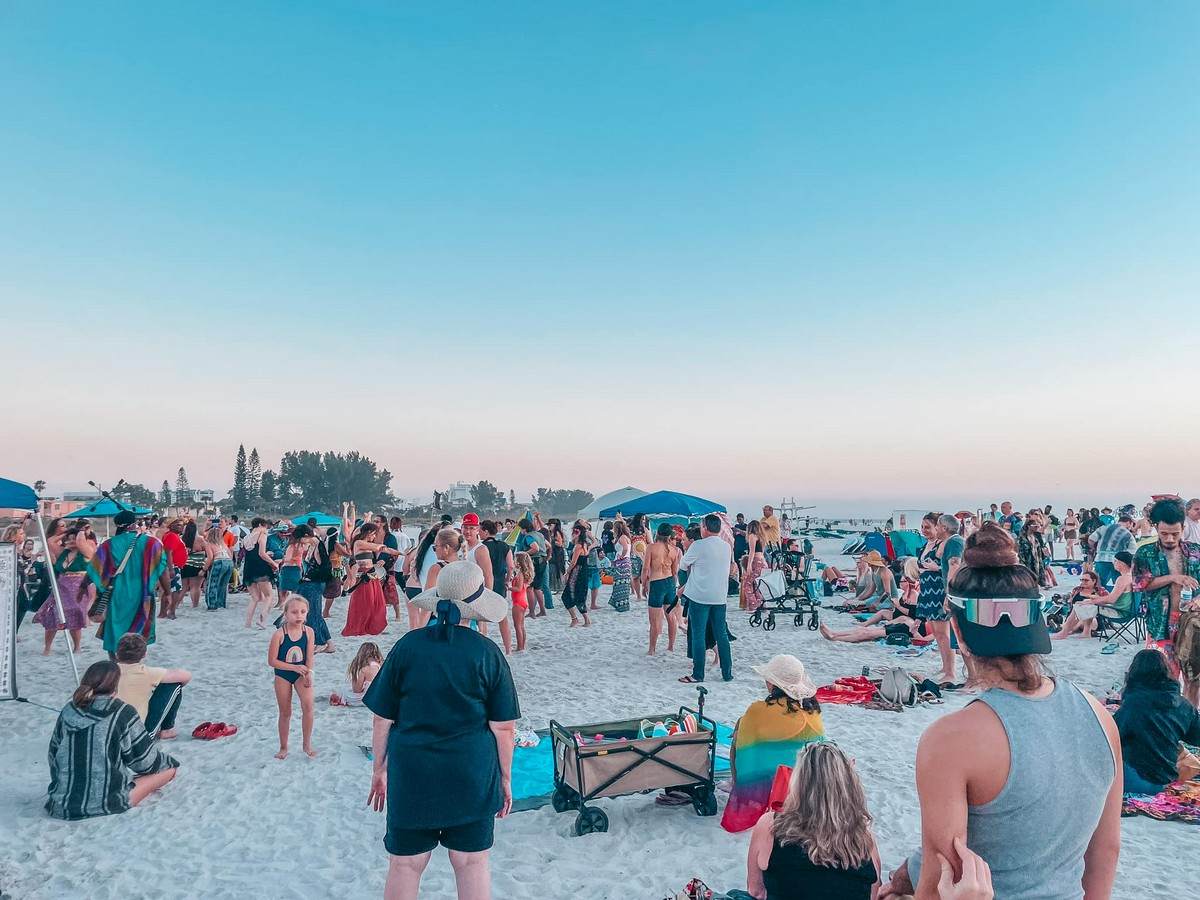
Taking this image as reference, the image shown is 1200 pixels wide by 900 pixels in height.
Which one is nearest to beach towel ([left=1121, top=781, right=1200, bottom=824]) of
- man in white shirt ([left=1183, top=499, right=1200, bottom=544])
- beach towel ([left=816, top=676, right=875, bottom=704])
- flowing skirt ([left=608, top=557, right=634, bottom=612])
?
beach towel ([left=816, top=676, right=875, bottom=704])

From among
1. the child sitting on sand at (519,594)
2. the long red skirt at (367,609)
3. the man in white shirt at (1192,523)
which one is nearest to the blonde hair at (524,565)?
the child sitting on sand at (519,594)

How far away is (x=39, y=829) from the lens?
4.34 metres

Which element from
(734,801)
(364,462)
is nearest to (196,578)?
(734,801)

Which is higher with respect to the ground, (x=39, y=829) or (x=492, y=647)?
(x=492, y=647)

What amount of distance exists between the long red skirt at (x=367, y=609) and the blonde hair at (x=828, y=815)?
7.49 meters

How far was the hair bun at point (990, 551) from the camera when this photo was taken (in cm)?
163

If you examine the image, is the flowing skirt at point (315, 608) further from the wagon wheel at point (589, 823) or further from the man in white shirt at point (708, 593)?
the wagon wheel at point (589, 823)

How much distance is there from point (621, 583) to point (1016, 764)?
12.0 meters

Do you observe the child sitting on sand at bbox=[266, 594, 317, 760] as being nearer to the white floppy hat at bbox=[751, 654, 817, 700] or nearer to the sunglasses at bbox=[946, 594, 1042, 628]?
the white floppy hat at bbox=[751, 654, 817, 700]

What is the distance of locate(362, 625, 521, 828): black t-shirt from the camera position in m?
2.73

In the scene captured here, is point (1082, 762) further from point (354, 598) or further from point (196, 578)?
point (196, 578)

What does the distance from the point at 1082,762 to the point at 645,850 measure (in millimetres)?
3157

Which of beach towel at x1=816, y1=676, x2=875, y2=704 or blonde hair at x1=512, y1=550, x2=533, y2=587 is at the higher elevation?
blonde hair at x1=512, y1=550, x2=533, y2=587

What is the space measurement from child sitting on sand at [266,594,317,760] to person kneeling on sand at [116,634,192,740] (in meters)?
0.68
